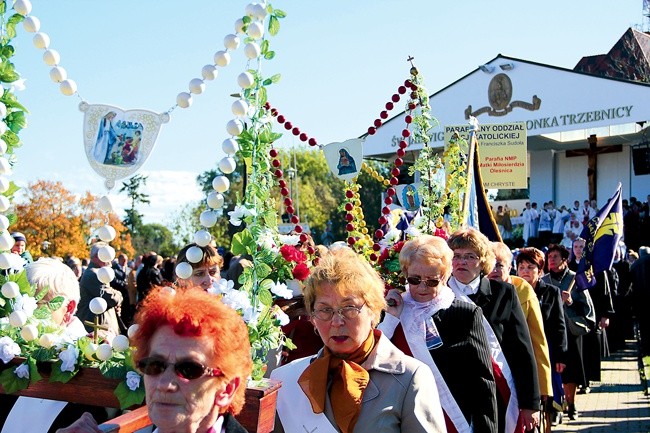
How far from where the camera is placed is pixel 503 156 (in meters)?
10.9

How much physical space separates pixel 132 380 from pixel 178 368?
71 centimetres

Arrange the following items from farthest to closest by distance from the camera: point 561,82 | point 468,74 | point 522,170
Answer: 1. point 468,74
2. point 561,82
3. point 522,170

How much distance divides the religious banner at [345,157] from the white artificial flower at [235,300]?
3000mm

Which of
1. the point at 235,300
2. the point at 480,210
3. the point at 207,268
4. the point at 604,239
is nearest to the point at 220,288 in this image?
the point at 235,300

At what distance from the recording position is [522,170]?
10.7 meters

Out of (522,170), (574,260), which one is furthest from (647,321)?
(522,170)

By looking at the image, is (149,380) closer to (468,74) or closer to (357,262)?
(357,262)

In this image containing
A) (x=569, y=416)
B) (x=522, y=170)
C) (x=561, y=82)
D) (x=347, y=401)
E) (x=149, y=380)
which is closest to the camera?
(x=149, y=380)

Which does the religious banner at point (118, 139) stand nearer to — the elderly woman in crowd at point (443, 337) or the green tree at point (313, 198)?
the elderly woman in crowd at point (443, 337)

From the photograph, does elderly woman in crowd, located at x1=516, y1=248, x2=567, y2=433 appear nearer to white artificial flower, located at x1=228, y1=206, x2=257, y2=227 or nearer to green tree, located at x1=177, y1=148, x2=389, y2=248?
white artificial flower, located at x1=228, y1=206, x2=257, y2=227

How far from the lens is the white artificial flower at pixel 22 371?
3061 mm

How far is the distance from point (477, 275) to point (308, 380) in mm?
2119

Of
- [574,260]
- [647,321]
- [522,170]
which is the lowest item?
[647,321]

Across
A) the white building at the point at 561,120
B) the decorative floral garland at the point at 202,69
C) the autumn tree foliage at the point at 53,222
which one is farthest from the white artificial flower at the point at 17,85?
the white building at the point at 561,120
